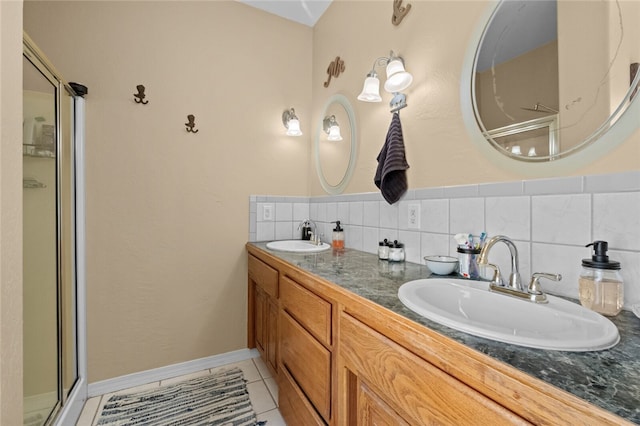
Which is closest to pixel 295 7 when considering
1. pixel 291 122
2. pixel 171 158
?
pixel 291 122

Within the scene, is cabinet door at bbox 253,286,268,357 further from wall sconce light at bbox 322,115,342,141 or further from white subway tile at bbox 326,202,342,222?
wall sconce light at bbox 322,115,342,141

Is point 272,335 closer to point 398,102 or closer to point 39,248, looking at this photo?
point 39,248

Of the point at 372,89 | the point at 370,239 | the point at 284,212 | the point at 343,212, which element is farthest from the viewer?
the point at 284,212

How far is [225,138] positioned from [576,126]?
5.98 feet

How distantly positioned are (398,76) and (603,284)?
105cm

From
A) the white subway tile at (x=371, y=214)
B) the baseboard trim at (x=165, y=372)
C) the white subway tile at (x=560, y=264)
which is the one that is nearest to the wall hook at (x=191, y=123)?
the white subway tile at (x=371, y=214)

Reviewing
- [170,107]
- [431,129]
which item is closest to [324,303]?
[431,129]

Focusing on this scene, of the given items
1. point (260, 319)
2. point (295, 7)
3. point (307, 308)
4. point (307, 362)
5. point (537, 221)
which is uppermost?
point (295, 7)

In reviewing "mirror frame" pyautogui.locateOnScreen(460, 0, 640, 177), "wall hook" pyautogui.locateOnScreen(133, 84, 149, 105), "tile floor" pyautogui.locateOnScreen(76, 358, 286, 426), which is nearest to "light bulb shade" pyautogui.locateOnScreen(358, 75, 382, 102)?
"mirror frame" pyautogui.locateOnScreen(460, 0, 640, 177)

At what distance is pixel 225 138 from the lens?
189 centimetres

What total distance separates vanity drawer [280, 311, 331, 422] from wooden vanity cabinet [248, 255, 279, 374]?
0.15 metres

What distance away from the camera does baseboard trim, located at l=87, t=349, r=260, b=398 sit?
158 centimetres

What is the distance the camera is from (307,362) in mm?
1036

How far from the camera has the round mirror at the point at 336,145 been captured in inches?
68.1
